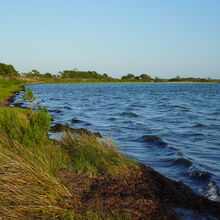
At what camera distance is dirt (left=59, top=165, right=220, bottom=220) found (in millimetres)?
5484

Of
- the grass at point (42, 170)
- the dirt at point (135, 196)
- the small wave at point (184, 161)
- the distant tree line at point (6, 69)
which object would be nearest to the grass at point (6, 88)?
the small wave at point (184, 161)

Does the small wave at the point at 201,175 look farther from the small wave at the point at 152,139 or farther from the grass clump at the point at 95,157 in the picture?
the small wave at the point at 152,139

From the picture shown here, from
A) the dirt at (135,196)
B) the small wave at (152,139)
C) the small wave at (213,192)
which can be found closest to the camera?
the dirt at (135,196)

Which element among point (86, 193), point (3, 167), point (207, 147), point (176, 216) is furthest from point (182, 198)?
point (207, 147)

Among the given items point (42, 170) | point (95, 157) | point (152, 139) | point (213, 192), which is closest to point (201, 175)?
point (213, 192)

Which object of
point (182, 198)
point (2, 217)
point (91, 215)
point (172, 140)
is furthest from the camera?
point (172, 140)

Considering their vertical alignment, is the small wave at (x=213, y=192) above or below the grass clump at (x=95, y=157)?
below

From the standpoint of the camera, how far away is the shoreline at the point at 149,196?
5.65 meters

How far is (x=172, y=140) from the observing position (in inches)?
617

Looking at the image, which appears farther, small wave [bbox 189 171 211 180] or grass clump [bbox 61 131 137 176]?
small wave [bbox 189 171 211 180]

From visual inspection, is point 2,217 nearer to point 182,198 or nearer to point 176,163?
point 182,198

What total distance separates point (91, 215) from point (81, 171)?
2.29m

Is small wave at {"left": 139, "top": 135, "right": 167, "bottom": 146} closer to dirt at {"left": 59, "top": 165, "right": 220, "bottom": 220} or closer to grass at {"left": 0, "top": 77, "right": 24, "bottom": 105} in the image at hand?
dirt at {"left": 59, "top": 165, "right": 220, "bottom": 220}

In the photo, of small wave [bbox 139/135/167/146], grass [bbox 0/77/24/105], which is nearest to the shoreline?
small wave [bbox 139/135/167/146]
